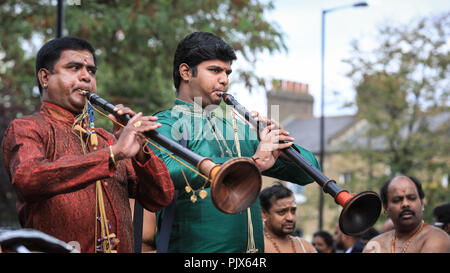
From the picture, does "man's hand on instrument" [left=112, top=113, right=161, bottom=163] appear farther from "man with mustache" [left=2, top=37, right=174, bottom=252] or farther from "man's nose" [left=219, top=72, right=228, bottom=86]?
"man's nose" [left=219, top=72, right=228, bottom=86]

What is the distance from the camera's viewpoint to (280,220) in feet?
21.6

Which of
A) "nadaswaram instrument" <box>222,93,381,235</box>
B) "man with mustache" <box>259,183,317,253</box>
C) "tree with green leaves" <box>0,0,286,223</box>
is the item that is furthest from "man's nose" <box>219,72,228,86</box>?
"tree with green leaves" <box>0,0,286,223</box>

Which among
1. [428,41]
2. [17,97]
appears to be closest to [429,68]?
[428,41]

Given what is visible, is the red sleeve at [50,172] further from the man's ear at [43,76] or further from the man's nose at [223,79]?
the man's nose at [223,79]

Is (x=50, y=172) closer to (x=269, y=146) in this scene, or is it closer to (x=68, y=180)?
(x=68, y=180)

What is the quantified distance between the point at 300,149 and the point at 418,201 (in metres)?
2.49

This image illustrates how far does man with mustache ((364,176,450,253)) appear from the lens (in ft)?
18.9

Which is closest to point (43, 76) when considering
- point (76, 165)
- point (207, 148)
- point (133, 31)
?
point (76, 165)

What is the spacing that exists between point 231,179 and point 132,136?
1.58ft

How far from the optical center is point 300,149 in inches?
158

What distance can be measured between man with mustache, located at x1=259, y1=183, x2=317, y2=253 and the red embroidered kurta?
10.0 feet

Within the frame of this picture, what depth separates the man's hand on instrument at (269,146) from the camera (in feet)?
11.8

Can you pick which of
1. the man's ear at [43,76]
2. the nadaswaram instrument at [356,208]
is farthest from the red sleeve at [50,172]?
the nadaswaram instrument at [356,208]

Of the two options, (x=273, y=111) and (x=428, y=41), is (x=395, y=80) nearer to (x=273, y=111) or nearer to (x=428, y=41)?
(x=428, y=41)
